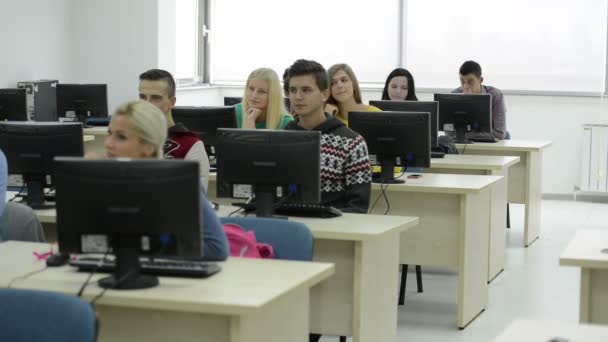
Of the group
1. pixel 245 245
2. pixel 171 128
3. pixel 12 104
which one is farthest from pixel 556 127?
pixel 245 245

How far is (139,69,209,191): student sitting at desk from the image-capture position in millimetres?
4715

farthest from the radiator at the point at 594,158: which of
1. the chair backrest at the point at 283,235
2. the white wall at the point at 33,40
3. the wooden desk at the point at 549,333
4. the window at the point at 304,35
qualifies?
the wooden desk at the point at 549,333

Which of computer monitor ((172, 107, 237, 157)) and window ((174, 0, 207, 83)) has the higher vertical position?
window ((174, 0, 207, 83))

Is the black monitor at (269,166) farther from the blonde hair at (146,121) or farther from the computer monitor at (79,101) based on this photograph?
the computer monitor at (79,101)

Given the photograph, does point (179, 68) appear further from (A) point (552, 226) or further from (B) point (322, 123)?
(B) point (322, 123)

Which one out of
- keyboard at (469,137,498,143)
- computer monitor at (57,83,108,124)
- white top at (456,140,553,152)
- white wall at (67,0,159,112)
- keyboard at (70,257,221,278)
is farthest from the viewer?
white wall at (67,0,159,112)

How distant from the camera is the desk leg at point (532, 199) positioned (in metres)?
7.52

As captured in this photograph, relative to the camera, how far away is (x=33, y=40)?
9.13 metres

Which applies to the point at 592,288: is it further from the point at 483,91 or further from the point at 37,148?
the point at 483,91

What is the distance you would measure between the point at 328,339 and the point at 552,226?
409 cm

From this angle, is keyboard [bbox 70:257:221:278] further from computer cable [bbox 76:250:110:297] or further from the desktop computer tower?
the desktop computer tower

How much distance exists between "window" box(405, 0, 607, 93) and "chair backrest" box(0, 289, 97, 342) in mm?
8178

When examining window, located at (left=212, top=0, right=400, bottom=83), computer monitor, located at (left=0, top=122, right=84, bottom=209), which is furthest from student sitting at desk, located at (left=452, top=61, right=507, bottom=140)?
computer monitor, located at (left=0, top=122, right=84, bottom=209)

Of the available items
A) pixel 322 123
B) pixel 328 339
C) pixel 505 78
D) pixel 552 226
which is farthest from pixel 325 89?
pixel 505 78
